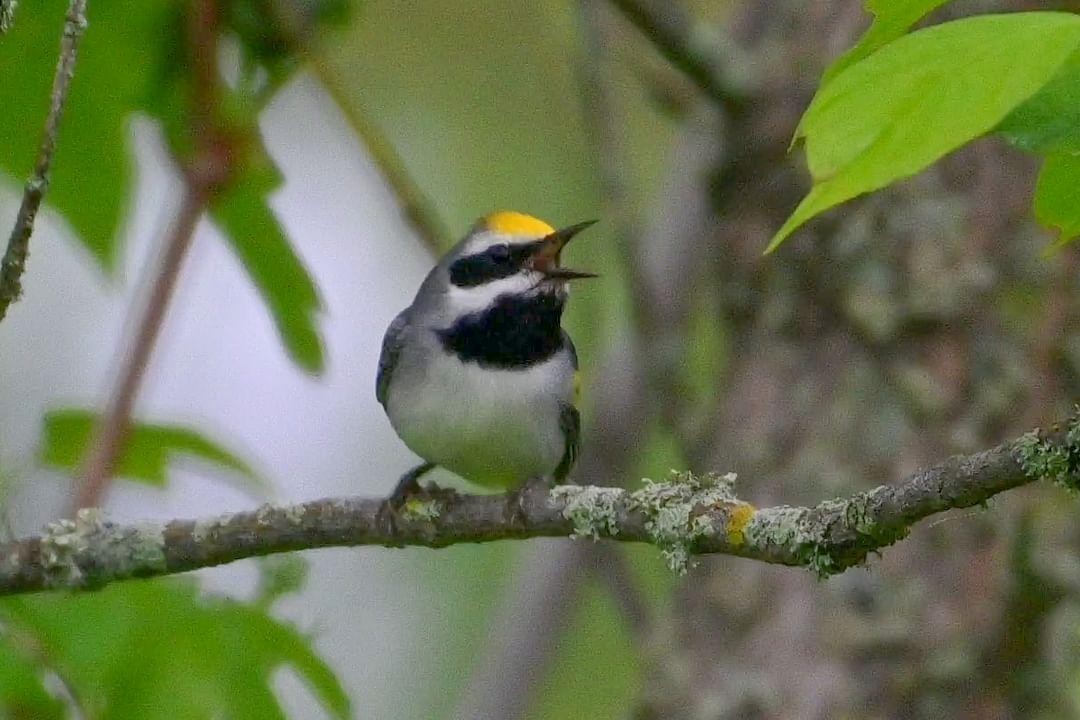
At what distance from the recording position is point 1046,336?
10.6 ft

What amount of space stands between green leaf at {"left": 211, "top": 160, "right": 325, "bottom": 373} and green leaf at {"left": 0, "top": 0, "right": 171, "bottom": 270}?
0.21 meters

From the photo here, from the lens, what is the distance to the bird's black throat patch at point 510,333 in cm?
311

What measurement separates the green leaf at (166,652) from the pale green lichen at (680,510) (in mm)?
758

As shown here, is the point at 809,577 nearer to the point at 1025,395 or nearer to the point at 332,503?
the point at 1025,395

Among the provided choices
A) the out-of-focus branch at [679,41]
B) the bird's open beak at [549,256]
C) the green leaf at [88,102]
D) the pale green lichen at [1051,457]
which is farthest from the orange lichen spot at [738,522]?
the out-of-focus branch at [679,41]

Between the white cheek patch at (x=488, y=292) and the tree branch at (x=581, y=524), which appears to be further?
the white cheek patch at (x=488, y=292)

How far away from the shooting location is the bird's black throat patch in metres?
3.11

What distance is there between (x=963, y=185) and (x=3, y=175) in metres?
2.10

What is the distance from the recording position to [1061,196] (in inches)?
51.2

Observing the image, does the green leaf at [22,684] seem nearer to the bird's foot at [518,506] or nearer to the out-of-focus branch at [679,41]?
the bird's foot at [518,506]

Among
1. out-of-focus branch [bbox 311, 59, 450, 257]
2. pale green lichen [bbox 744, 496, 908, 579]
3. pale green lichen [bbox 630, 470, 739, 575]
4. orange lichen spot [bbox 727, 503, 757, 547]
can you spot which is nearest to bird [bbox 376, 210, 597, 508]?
out-of-focus branch [bbox 311, 59, 450, 257]

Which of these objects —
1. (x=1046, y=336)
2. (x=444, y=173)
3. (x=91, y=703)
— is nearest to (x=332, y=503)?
(x=91, y=703)

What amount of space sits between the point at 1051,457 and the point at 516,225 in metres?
2.17

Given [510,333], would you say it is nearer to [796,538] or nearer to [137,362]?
[137,362]
